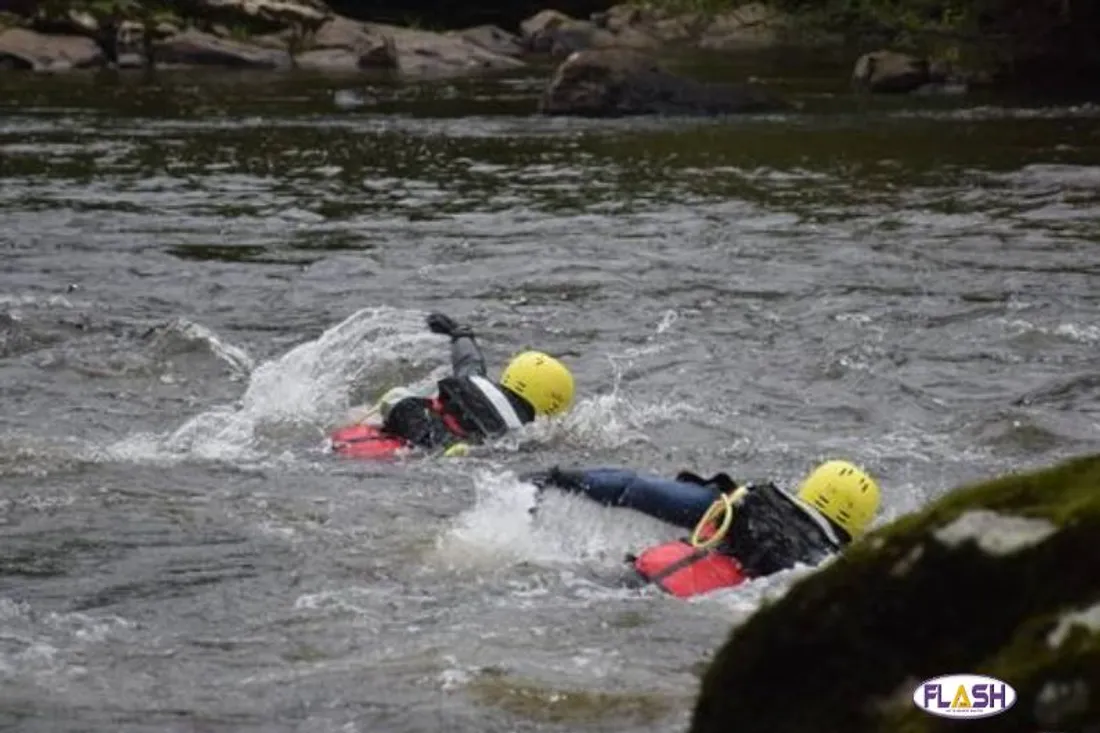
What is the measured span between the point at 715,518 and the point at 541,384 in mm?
3121

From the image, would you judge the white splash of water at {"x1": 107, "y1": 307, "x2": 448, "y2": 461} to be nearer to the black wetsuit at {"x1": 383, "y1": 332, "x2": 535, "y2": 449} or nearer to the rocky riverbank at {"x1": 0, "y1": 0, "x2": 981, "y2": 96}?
the black wetsuit at {"x1": 383, "y1": 332, "x2": 535, "y2": 449}

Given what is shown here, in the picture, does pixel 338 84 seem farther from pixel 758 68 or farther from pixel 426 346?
pixel 426 346

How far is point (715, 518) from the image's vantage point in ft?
27.8

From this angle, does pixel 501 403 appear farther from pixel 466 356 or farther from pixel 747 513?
pixel 747 513

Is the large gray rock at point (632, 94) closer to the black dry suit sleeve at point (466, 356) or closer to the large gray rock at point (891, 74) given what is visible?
the large gray rock at point (891, 74)

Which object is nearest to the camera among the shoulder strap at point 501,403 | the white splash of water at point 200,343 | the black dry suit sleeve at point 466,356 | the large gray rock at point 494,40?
the shoulder strap at point 501,403

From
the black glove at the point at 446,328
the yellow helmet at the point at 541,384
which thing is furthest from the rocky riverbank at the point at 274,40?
the yellow helmet at the point at 541,384

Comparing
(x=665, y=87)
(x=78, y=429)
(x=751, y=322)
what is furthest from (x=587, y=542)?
(x=665, y=87)

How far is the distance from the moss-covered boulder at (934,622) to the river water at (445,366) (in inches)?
93.7

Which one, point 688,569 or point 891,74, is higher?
point 891,74

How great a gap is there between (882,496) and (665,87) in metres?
19.2

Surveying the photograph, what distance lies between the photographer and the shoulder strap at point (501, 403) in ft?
36.6

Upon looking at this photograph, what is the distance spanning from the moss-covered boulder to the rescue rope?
3870mm

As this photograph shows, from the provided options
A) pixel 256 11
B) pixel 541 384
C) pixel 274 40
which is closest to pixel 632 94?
pixel 274 40
